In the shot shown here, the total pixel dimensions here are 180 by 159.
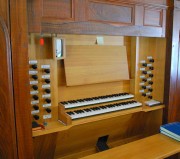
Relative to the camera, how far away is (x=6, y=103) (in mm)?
1604

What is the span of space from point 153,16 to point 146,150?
1.55m

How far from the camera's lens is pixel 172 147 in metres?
2.09

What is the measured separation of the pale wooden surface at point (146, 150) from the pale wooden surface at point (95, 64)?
0.80 m

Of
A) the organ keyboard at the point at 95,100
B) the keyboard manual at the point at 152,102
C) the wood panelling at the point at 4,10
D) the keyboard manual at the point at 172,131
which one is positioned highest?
the wood panelling at the point at 4,10

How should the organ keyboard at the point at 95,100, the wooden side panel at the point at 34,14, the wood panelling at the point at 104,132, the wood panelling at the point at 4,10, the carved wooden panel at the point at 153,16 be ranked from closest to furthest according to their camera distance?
the wood panelling at the point at 4,10 → the wooden side panel at the point at 34,14 → the organ keyboard at the point at 95,100 → the carved wooden panel at the point at 153,16 → the wood panelling at the point at 104,132

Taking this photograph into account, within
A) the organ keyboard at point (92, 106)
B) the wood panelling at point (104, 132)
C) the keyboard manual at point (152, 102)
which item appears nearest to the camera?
the organ keyboard at point (92, 106)

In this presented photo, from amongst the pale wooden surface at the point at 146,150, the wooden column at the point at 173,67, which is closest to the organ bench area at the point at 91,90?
the wooden column at the point at 173,67

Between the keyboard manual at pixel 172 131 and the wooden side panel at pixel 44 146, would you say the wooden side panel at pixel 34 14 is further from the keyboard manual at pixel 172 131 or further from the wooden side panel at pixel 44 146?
the keyboard manual at pixel 172 131

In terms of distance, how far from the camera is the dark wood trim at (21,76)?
1.58 m

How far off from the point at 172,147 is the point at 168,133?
0.26 meters

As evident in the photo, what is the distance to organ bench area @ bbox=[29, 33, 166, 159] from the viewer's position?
6.65 feet

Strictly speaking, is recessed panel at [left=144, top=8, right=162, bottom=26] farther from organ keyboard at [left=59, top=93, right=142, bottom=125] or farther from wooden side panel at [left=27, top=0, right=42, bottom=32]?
wooden side panel at [left=27, top=0, right=42, bottom=32]

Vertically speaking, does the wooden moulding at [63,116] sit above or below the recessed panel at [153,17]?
below

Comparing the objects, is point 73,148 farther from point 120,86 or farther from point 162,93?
point 162,93
